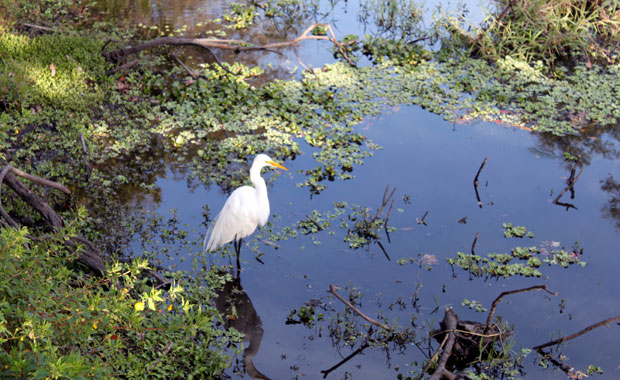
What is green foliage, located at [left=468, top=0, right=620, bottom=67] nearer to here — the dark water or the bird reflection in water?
the dark water

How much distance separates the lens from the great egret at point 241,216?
17.4ft

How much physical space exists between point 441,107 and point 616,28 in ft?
11.8

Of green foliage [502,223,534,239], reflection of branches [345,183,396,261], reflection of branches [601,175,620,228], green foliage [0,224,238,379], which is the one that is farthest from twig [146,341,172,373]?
reflection of branches [601,175,620,228]

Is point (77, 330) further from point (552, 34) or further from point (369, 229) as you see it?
point (552, 34)

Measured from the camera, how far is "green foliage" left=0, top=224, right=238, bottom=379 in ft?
8.34

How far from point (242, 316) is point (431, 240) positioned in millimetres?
1945

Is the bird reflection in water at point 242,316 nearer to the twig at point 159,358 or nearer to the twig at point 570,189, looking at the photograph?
the twig at point 159,358

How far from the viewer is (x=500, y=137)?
7547mm

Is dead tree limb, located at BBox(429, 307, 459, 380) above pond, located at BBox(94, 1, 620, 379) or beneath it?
above

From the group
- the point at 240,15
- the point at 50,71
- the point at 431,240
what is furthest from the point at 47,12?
the point at 431,240

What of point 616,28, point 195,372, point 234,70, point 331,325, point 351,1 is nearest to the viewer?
point 195,372

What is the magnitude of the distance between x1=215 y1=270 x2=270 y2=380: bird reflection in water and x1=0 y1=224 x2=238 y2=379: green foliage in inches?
16.1

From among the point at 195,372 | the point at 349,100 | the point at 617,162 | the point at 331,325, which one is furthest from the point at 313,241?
the point at 617,162

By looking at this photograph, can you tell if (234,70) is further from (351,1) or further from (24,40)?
(351,1)
